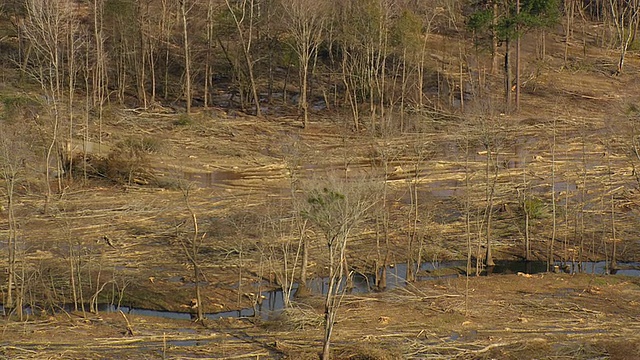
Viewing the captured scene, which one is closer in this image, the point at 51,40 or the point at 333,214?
the point at 333,214

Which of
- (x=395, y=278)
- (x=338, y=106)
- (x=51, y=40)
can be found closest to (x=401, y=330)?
(x=395, y=278)

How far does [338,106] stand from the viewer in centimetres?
5203

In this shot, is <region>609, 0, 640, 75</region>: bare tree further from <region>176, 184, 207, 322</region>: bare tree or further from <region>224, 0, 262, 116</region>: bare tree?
<region>176, 184, 207, 322</region>: bare tree

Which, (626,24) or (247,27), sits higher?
(626,24)

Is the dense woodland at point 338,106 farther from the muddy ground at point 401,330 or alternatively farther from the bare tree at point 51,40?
the muddy ground at point 401,330

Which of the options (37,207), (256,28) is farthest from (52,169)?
(256,28)

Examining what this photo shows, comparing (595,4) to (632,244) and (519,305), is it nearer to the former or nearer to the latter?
(632,244)

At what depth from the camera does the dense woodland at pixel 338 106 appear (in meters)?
30.5

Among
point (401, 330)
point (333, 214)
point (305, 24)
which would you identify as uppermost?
point (305, 24)

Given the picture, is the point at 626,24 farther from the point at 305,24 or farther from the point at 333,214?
the point at 333,214

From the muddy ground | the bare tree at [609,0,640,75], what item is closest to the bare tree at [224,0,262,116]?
the bare tree at [609,0,640,75]

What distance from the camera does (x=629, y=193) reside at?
36.8 m

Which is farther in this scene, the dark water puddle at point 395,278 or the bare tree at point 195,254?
the dark water puddle at point 395,278

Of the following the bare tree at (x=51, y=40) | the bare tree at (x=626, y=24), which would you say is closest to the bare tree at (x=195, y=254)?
the bare tree at (x=51, y=40)
